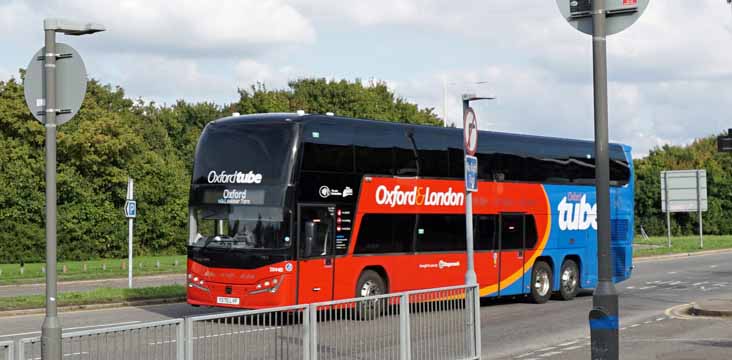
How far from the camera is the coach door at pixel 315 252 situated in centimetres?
1872

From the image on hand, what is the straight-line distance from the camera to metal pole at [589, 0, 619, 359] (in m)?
8.91

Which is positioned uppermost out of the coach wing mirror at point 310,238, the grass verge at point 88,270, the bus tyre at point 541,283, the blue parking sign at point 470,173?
the blue parking sign at point 470,173

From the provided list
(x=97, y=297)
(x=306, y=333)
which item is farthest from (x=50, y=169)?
(x=97, y=297)

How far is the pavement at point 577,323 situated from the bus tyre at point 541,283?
0.29m

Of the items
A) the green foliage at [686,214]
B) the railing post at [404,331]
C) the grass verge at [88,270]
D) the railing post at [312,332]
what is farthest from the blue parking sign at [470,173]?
the green foliage at [686,214]

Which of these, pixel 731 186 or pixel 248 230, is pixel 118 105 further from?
pixel 248 230

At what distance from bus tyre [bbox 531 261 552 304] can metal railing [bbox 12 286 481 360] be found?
480 inches

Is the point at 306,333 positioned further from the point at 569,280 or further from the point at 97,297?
the point at 569,280

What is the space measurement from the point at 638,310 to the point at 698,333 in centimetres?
466

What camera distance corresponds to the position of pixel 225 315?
8.80m

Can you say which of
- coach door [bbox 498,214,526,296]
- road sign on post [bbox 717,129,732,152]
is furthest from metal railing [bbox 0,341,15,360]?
coach door [bbox 498,214,526,296]

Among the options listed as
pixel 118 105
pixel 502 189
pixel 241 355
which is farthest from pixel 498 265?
pixel 118 105

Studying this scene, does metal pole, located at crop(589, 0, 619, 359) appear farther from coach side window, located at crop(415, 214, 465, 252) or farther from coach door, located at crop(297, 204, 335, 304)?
coach side window, located at crop(415, 214, 465, 252)

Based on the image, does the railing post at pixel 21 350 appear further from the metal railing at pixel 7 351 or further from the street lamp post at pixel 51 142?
the street lamp post at pixel 51 142
